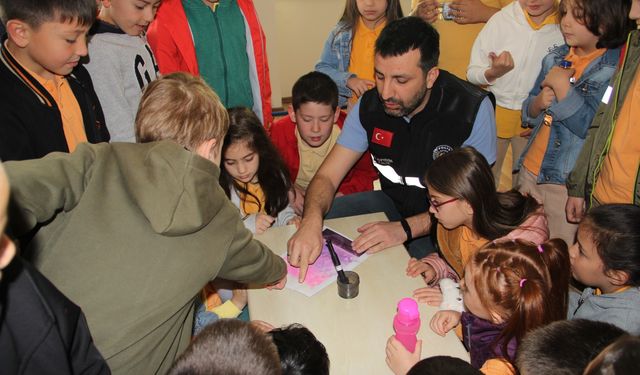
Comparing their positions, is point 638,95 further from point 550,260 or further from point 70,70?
point 70,70

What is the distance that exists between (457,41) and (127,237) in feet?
8.55

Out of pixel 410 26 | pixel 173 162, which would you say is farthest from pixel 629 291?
pixel 173 162

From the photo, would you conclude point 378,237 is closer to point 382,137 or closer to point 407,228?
point 407,228

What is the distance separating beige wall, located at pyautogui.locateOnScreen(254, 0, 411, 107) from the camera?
536 centimetres

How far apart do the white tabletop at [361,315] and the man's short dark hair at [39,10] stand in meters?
1.23

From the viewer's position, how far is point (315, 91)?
2.43 m

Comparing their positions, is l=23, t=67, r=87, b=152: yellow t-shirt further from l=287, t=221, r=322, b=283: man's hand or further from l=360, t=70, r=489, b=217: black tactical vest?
l=360, t=70, r=489, b=217: black tactical vest

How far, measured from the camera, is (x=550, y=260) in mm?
1368

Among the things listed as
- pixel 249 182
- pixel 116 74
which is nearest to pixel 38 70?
pixel 116 74

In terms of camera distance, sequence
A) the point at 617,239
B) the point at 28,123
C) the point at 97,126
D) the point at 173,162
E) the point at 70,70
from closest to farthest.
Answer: the point at 173,162 < the point at 617,239 < the point at 28,123 < the point at 70,70 < the point at 97,126

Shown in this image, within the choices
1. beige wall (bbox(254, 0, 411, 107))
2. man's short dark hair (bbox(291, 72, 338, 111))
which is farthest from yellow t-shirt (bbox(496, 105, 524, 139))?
beige wall (bbox(254, 0, 411, 107))

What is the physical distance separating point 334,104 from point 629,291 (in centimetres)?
162

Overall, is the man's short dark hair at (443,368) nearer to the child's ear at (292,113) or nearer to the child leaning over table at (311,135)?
the child leaning over table at (311,135)

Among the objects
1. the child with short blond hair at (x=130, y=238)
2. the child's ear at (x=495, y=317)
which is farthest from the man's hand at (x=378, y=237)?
the child with short blond hair at (x=130, y=238)
